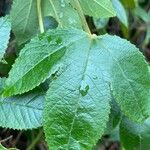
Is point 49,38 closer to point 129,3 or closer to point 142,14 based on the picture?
point 129,3

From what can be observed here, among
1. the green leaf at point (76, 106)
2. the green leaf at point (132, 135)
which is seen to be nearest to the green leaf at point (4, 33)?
the green leaf at point (76, 106)

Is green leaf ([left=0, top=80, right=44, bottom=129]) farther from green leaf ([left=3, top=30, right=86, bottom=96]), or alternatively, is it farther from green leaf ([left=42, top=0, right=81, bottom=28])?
green leaf ([left=42, top=0, right=81, bottom=28])

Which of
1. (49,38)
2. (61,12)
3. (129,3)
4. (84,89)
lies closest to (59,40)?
(49,38)

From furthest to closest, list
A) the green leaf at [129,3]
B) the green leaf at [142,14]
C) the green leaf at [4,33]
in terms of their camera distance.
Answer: the green leaf at [142,14] < the green leaf at [129,3] < the green leaf at [4,33]

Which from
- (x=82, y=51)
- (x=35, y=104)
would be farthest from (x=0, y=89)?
(x=82, y=51)

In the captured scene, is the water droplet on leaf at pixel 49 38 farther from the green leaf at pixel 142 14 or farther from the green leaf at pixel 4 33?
the green leaf at pixel 142 14

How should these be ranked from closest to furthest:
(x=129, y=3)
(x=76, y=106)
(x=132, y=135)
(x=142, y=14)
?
(x=76, y=106), (x=132, y=135), (x=129, y=3), (x=142, y=14)

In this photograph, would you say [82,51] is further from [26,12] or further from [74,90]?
[26,12]
